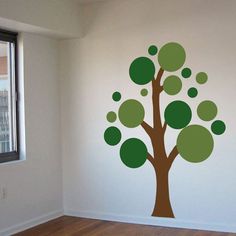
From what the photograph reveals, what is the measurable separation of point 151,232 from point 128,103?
4.81 feet

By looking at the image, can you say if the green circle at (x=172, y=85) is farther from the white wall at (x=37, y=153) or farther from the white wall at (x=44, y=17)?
the white wall at (x=37, y=153)

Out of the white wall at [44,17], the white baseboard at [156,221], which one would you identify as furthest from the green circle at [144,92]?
the white baseboard at [156,221]

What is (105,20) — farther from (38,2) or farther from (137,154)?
(137,154)

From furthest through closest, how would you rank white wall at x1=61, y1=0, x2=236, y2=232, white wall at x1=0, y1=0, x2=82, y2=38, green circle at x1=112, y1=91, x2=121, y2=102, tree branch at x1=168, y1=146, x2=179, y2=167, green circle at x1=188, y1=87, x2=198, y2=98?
green circle at x1=112, y1=91, x2=121, y2=102 → tree branch at x1=168, y1=146, x2=179, y2=167 → green circle at x1=188, y1=87, x2=198, y2=98 → white wall at x1=61, y1=0, x2=236, y2=232 → white wall at x1=0, y1=0, x2=82, y2=38

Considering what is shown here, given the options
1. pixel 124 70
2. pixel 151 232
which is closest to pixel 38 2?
pixel 124 70

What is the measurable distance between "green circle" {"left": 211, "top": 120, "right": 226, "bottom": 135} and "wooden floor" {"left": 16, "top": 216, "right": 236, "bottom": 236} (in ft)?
3.50

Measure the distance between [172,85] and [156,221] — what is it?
1544 millimetres

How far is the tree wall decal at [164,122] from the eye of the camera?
A: 181 inches

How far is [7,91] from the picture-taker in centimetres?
486

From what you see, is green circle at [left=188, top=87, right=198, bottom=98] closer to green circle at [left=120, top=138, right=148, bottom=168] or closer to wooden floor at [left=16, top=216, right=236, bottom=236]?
green circle at [left=120, top=138, right=148, bottom=168]

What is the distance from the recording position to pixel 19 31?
15.8 ft

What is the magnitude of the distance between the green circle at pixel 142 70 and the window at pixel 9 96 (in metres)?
1.35

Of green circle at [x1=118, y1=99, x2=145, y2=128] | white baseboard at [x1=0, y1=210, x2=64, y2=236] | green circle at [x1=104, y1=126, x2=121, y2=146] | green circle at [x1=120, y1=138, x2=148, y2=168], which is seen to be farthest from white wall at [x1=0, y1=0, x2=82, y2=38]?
white baseboard at [x1=0, y1=210, x2=64, y2=236]

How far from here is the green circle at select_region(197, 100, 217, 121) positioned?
4539mm
